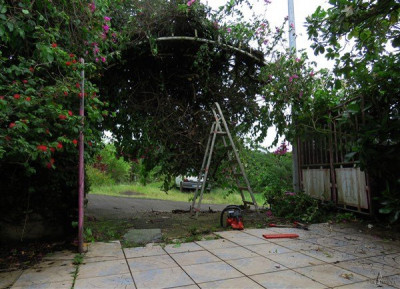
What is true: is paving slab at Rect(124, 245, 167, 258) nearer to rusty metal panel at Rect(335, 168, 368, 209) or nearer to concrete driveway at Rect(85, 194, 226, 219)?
concrete driveway at Rect(85, 194, 226, 219)

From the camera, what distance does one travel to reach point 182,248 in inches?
139

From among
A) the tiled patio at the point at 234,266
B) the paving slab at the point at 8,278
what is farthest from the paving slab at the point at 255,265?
the paving slab at the point at 8,278

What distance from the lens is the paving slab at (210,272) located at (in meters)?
2.53

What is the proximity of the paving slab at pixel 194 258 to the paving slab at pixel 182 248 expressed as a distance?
0.12 meters

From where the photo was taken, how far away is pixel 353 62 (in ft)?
13.6

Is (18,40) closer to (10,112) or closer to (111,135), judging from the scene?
(10,112)

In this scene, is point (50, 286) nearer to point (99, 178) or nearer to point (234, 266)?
point (234, 266)

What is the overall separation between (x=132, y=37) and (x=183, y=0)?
1.29 metres

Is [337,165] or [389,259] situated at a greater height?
[337,165]

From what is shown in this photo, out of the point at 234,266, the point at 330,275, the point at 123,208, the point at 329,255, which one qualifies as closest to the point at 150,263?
the point at 234,266

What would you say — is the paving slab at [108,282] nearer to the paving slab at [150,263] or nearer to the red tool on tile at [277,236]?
the paving slab at [150,263]

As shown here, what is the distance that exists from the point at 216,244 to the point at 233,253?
435 millimetres

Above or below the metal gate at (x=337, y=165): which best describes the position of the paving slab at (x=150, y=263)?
below

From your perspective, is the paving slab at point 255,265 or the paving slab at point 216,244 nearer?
the paving slab at point 255,265
